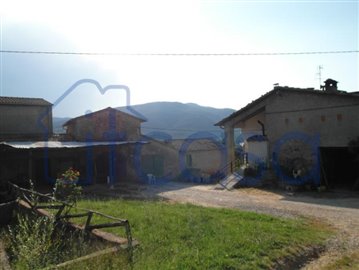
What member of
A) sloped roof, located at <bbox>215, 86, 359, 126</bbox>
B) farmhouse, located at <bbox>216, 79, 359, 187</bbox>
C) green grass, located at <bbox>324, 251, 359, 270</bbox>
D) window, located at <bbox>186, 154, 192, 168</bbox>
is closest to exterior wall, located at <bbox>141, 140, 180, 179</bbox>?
window, located at <bbox>186, 154, 192, 168</bbox>

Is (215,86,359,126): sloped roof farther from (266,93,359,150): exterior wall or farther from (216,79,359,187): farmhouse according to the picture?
(266,93,359,150): exterior wall

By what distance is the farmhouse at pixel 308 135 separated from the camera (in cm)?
2070

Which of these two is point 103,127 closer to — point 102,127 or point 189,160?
point 102,127

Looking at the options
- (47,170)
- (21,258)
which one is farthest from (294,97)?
(21,258)

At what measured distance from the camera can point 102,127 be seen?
97.9 ft

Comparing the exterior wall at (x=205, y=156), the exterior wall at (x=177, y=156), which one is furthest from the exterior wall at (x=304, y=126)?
the exterior wall at (x=205, y=156)

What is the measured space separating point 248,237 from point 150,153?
21.3 meters

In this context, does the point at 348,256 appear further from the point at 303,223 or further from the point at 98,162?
the point at 98,162

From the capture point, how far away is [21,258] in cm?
715

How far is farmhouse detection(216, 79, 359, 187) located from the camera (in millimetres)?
20703

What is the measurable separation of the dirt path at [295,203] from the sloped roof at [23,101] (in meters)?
12.1

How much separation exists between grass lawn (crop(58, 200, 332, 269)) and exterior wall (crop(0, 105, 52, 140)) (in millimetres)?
19277

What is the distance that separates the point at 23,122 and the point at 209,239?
2525 cm

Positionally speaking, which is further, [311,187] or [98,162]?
[98,162]
